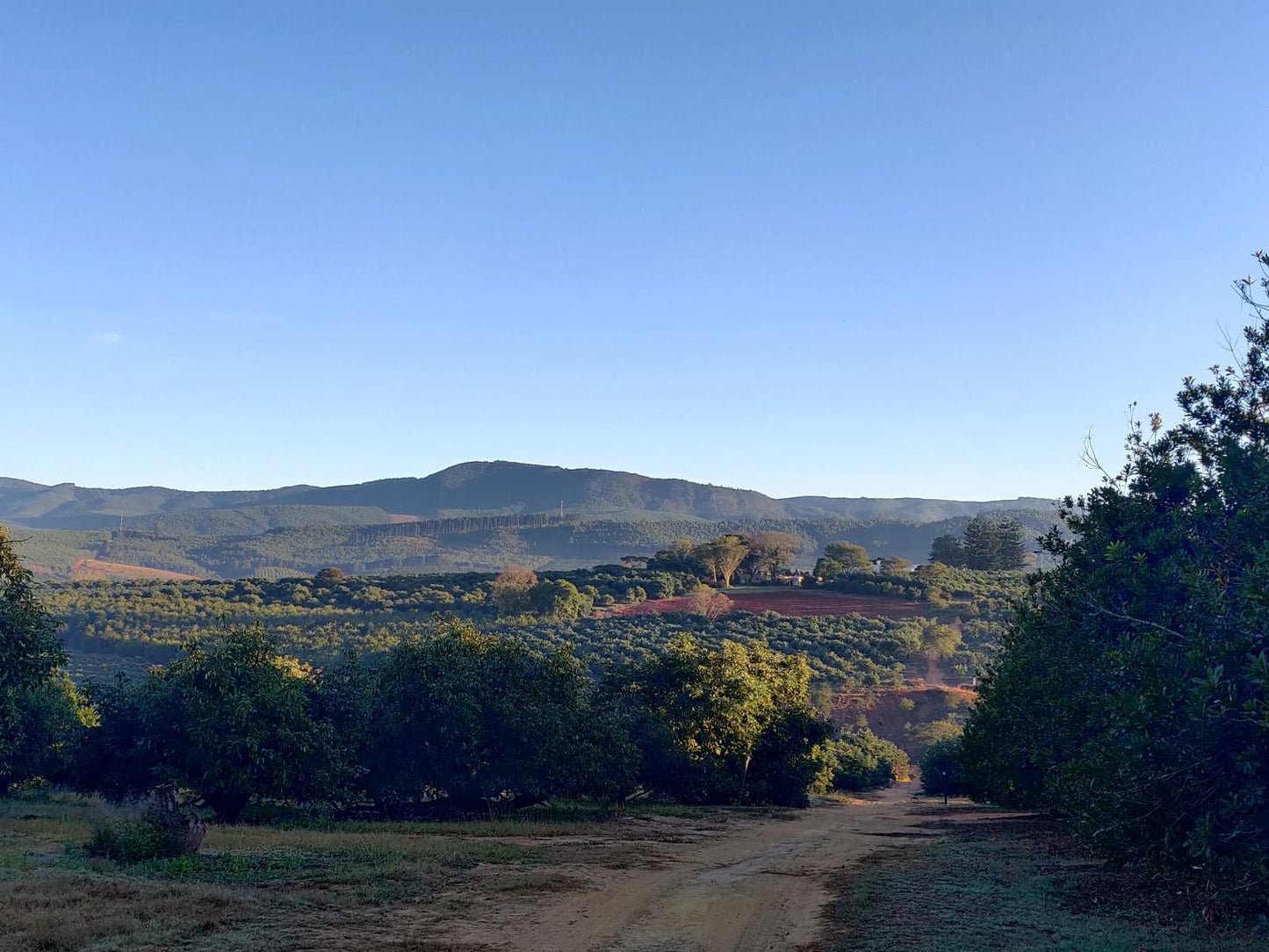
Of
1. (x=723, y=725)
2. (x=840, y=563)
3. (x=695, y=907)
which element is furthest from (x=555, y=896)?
(x=840, y=563)

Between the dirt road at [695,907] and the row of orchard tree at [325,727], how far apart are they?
22.6 ft

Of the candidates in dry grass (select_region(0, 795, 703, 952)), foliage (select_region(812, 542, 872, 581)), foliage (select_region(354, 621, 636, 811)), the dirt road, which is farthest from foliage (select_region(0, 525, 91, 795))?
foliage (select_region(812, 542, 872, 581))

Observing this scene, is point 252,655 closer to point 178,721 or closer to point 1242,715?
point 178,721

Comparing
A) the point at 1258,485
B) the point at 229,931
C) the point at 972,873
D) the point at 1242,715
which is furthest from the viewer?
the point at 972,873

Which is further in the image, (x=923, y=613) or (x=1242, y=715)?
(x=923, y=613)

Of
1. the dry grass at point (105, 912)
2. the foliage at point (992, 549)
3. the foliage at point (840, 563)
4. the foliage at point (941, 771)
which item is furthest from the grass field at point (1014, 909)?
the foliage at point (992, 549)

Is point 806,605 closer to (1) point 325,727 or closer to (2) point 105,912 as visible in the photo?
(1) point 325,727

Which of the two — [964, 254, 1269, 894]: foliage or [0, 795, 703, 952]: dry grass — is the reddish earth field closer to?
[0, 795, 703, 952]: dry grass

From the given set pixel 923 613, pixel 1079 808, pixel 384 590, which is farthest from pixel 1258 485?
pixel 384 590

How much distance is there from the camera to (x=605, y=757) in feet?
107

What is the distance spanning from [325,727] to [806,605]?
79602mm

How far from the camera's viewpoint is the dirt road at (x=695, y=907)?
554 inches

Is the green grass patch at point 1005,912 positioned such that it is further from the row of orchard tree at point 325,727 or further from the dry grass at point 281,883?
the row of orchard tree at point 325,727

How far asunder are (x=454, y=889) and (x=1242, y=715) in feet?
44.8
